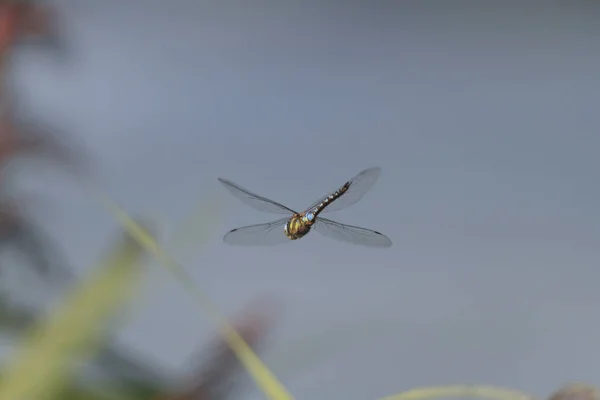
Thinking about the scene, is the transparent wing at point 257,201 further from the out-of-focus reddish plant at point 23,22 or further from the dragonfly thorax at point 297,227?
the out-of-focus reddish plant at point 23,22

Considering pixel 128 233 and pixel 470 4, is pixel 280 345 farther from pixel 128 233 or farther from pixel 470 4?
pixel 470 4

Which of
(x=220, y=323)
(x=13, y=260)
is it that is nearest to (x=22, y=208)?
(x=13, y=260)

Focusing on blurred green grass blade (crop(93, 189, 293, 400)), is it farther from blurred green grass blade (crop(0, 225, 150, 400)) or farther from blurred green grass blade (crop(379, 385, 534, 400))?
blurred green grass blade (crop(379, 385, 534, 400))

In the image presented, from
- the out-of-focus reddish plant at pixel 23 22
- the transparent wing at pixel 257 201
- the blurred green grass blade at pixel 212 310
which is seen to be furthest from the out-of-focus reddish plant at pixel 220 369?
the out-of-focus reddish plant at pixel 23 22

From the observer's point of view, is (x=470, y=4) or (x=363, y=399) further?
(x=470, y=4)

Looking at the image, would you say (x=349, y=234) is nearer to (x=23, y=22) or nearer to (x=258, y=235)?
(x=258, y=235)

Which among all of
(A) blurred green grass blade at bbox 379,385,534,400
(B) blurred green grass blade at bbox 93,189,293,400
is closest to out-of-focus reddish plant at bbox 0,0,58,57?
(B) blurred green grass blade at bbox 93,189,293,400
